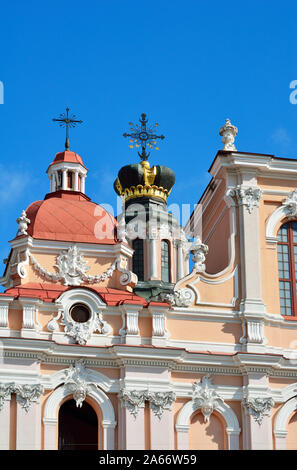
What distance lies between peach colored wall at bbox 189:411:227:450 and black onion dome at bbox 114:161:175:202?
53.2 feet

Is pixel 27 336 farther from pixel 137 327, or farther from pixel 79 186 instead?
pixel 79 186

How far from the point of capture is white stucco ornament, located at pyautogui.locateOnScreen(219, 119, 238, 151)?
31.4m

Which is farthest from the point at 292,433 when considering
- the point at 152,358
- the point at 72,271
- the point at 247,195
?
the point at 72,271

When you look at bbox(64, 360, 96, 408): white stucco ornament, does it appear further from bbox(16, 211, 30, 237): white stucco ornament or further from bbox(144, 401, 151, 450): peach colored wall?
bbox(16, 211, 30, 237): white stucco ornament

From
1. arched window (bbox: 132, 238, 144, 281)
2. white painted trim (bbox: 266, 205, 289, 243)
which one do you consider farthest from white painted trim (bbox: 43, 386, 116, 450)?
arched window (bbox: 132, 238, 144, 281)

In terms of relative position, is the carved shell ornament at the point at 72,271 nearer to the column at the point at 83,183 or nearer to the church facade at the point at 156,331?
the church facade at the point at 156,331

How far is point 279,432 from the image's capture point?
28.5 metres

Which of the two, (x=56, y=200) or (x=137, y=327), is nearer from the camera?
(x=137, y=327)

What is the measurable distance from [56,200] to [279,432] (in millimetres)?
8705

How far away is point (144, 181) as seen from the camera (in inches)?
1718

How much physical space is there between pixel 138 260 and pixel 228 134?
950 cm

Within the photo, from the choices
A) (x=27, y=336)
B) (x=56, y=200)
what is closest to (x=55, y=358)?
(x=27, y=336)

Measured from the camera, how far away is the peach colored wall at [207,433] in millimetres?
27969
